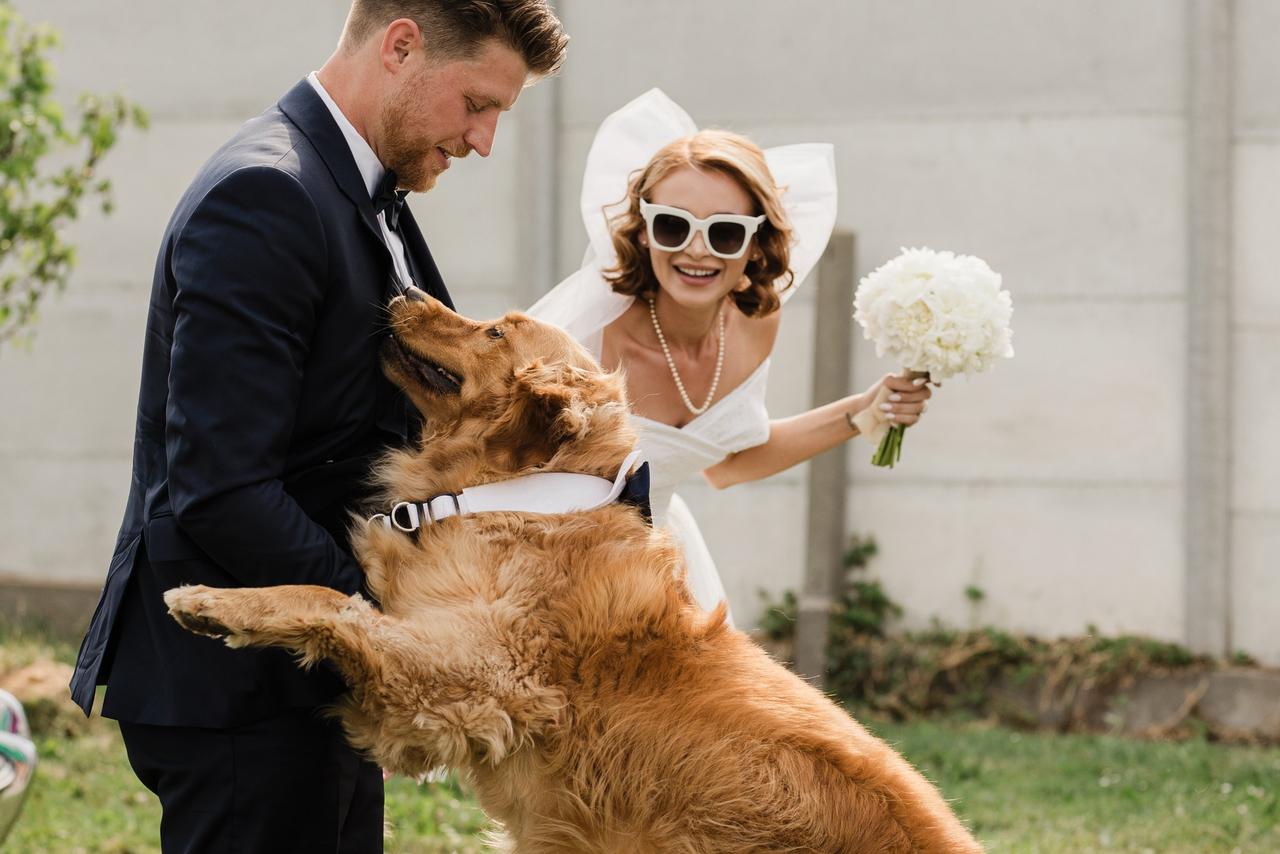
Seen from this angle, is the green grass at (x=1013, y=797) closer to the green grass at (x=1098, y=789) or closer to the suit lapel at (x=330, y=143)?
the green grass at (x=1098, y=789)

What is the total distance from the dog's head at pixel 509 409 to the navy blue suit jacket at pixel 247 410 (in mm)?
267

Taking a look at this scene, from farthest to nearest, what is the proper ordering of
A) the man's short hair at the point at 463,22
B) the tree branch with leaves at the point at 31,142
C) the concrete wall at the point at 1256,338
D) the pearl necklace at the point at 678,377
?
the concrete wall at the point at 1256,338 → the tree branch with leaves at the point at 31,142 → the pearl necklace at the point at 678,377 → the man's short hair at the point at 463,22

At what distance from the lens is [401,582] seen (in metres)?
2.86

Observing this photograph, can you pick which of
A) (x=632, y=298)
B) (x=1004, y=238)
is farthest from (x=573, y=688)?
(x=1004, y=238)

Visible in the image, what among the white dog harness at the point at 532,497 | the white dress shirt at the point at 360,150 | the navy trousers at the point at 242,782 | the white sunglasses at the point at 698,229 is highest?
the white sunglasses at the point at 698,229

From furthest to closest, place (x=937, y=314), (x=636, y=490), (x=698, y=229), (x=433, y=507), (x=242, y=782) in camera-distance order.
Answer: (x=698, y=229)
(x=937, y=314)
(x=636, y=490)
(x=433, y=507)
(x=242, y=782)

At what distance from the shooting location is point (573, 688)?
287 centimetres

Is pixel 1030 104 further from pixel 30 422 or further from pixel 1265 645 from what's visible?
pixel 30 422

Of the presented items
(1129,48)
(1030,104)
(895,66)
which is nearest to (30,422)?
(895,66)

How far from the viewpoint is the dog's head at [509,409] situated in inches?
124

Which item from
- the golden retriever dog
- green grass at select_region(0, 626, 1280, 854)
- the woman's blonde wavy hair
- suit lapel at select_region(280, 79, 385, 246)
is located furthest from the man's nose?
green grass at select_region(0, 626, 1280, 854)

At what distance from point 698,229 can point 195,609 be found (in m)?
2.26

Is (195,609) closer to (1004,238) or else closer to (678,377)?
(678,377)

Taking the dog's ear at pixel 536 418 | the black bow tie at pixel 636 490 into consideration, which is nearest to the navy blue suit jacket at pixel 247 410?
the dog's ear at pixel 536 418
